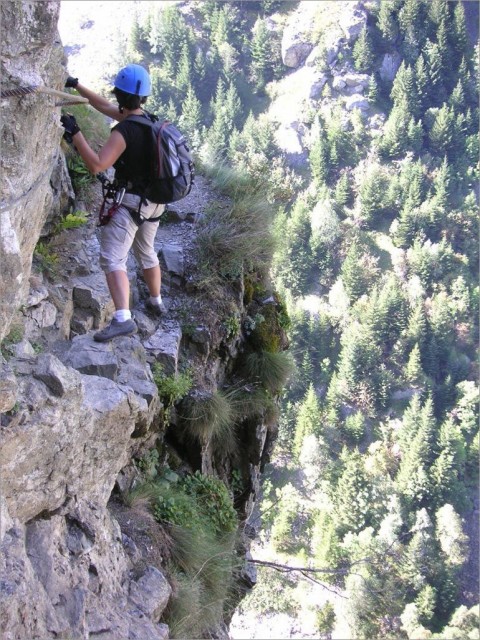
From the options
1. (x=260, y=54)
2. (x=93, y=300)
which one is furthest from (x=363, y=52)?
(x=93, y=300)

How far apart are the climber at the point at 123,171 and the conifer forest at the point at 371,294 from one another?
21790 millimetres

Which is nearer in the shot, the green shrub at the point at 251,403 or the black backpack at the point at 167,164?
the black backpack at the point at 167,164

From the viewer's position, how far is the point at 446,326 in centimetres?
6600

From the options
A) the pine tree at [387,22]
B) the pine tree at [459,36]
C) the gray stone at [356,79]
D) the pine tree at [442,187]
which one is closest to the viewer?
the pine tree at [442,187]

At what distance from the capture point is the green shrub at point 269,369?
665 cm

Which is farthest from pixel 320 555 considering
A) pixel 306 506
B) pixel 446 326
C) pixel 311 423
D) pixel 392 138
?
pixel 392 138

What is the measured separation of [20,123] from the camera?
3.21 meters

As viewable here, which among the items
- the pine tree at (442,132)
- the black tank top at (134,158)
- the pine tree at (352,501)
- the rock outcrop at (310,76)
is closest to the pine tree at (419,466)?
the pine tree at (352,501)

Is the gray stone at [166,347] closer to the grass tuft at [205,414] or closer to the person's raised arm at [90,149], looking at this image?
the grass tuft at [205,414]

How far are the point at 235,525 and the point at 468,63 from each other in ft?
333

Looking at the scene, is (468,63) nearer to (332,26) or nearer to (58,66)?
(332,26)

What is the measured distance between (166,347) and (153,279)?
623mm

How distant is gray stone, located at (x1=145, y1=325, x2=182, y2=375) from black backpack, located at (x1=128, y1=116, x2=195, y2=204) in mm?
1410

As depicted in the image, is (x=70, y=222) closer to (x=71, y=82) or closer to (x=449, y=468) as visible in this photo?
(x=71, y=82)
